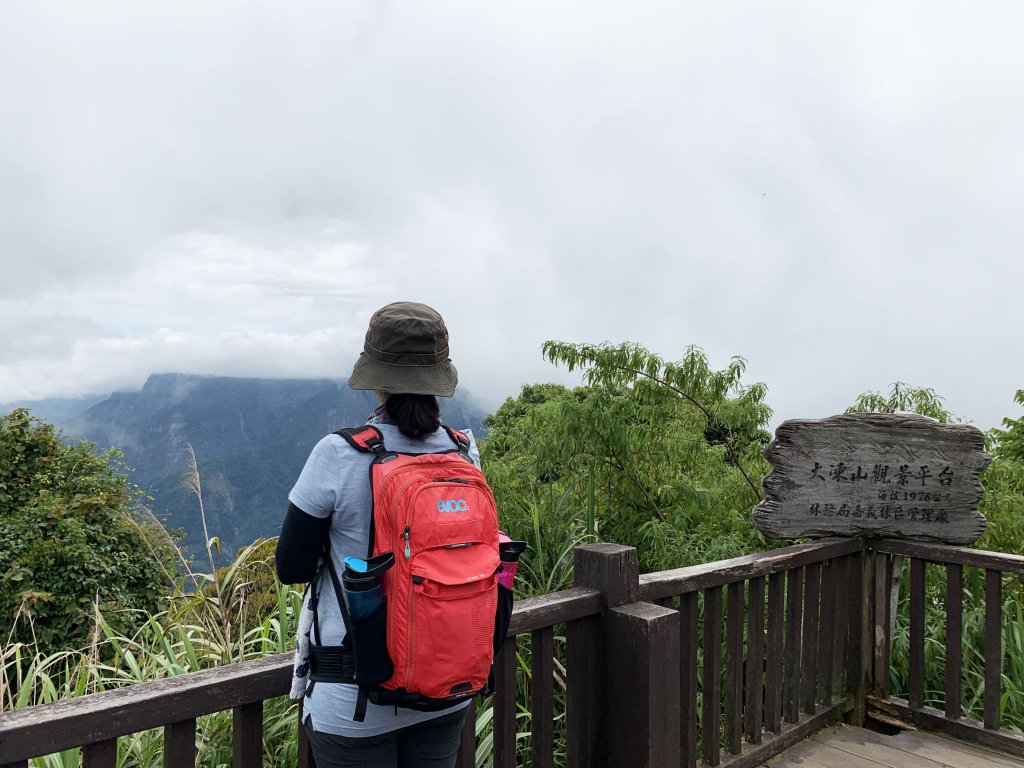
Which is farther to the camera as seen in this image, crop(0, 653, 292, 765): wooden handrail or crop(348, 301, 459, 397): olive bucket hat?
crop(348, 301, 459, 397): olive bucket hat

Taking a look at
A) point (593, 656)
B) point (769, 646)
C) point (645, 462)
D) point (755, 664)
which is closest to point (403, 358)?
point (593, 656)

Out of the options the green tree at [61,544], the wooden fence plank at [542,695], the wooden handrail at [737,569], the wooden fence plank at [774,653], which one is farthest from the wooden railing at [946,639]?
the green tree at [61,544]

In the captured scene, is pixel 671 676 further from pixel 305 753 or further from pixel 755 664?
pixel 305 753

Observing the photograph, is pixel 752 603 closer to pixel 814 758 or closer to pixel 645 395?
pixel 814 758

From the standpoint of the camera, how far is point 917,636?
351 cm

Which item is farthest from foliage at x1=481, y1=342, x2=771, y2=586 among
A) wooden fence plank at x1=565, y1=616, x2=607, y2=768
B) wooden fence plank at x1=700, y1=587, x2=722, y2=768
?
wooden fence plank at x1=565, y1=616, x2=607, y2=768

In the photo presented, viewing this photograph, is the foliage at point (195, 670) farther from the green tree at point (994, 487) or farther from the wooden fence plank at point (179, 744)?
the green tree at point (994, 487)

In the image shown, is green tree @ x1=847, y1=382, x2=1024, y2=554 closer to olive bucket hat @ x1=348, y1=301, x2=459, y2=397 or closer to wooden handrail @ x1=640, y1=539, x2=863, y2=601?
wooden handrail @ x1=640, y1=539, x2=863, y2=601

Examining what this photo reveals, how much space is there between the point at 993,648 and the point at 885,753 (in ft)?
2.16

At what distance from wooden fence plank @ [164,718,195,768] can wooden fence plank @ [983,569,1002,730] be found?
3220mm

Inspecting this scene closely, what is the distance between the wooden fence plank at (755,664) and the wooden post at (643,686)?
0.75 meters

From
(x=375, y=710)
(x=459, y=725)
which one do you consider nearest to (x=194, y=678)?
(x=375, y=710)

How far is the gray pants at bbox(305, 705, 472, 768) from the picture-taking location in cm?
165

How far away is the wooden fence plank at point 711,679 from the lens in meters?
2.81
